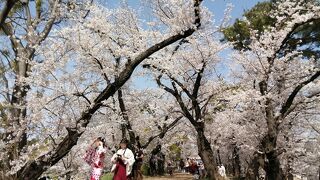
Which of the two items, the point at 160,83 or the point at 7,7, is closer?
the point at 7,7

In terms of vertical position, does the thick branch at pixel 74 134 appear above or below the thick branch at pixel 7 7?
below

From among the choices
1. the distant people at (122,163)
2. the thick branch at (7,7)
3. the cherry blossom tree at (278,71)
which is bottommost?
the distant people at (122,163)

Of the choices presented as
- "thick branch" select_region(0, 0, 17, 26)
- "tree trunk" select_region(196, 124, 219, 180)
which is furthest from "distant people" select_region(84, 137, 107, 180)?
"tree trunk" select_region(196, 124, 219, 180)

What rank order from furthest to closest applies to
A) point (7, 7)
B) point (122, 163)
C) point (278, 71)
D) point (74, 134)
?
point (278, 71) < point (122, 163) < point (74, 134) < point (7, 7)

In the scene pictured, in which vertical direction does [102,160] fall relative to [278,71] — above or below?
below

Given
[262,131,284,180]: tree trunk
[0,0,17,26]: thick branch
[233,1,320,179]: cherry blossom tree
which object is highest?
[233,1,320,179]: cherry blossom tree

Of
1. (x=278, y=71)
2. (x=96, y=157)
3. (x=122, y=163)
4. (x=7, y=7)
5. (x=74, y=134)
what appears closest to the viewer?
(x=7, y=7)

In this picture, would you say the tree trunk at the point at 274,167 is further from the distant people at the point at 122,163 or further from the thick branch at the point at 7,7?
the thick branch at the point at 7,7

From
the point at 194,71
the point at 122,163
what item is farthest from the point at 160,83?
the point at 122,163

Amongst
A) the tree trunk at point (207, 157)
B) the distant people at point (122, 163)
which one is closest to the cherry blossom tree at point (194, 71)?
the tree trunk at point (207, 157)

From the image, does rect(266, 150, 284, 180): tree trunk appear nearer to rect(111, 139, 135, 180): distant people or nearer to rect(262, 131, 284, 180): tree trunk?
rect(262, 131, 284, 180): tree trunk

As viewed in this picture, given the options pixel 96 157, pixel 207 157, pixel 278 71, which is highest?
pixel 278 71

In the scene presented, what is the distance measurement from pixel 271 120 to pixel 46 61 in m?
8.05

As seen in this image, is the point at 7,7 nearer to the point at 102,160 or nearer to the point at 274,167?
the point at 102,160
